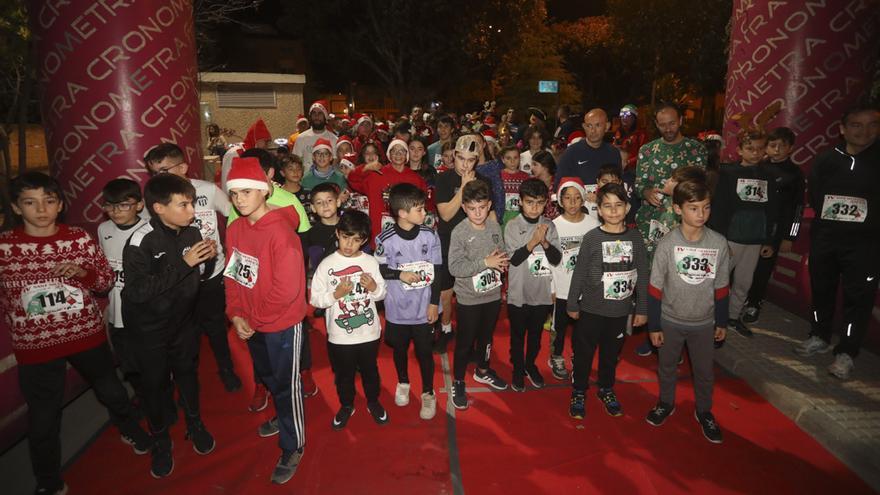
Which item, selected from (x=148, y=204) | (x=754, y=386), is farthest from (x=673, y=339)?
(x=148, y=204)

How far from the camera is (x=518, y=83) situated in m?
35.7

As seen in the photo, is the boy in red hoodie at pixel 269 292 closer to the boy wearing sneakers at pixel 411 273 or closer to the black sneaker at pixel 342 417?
the black sneaker at pixel 342 417

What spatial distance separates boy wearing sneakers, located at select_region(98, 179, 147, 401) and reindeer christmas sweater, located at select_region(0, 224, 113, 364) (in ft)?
0.88

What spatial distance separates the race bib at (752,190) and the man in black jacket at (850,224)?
41 cm

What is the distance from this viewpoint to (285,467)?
3633 mm

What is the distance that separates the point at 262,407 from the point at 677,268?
362 centimetres

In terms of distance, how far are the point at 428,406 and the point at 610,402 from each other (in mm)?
1532

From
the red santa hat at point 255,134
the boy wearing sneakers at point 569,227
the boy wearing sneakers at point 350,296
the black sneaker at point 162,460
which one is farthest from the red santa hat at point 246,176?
the red santa hat at point 255,134

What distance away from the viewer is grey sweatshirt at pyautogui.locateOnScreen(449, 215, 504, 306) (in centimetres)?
425

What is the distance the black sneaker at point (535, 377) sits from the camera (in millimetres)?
4832

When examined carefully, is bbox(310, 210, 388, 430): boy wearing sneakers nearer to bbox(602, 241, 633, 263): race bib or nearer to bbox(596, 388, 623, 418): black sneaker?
bbox(602, 241, 633, 263): race bib

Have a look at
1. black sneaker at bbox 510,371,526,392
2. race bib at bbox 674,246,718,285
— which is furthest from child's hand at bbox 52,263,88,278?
race bib at bbox 674,246,718,285

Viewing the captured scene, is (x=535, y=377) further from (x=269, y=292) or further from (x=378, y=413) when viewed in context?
(x=269, y=292)

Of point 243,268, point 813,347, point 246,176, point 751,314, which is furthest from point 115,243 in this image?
point 751,314
